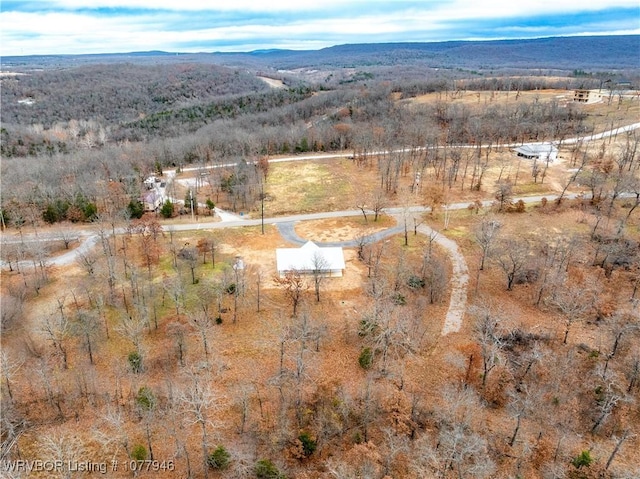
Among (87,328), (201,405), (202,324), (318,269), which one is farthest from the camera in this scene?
(318,269)

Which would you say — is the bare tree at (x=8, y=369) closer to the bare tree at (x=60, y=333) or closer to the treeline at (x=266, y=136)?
the bare tree at (x=60, y=333)

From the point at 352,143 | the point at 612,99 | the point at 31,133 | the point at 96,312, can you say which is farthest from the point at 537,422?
the point at 31,133

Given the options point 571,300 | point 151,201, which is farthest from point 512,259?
point 151,201

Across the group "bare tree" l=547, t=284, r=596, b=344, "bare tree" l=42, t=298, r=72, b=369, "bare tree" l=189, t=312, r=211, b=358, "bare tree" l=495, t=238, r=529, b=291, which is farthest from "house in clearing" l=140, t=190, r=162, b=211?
"bare tree" l=547, t=284, r=596, b=344

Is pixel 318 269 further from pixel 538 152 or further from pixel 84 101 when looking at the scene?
pixel 84 101

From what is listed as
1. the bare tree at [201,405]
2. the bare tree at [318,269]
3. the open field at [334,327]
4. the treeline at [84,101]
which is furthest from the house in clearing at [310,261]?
the treeline at [84,101]

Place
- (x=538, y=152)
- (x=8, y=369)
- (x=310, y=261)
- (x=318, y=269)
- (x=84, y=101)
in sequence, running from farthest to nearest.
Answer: (x=84, y=101) < (x=538, y=152) < (x=310, y=261) < (x=318, y=269) < (x=8, y=369)
